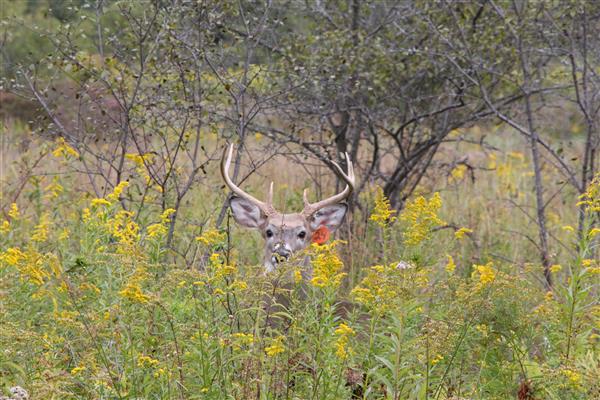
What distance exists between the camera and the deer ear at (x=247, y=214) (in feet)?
27.3

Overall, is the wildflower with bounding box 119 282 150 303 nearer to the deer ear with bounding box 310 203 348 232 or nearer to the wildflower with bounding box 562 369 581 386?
the wildflower with bounding box 562 369 581 386

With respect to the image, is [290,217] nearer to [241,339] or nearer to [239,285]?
[239,285]

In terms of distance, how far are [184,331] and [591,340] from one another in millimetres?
2393

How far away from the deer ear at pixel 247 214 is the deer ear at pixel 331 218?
412 millimetres

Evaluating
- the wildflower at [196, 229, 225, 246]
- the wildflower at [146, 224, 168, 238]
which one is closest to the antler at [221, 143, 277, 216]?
the wildflower at [146, 224, 168, 238]

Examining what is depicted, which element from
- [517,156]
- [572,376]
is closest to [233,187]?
[572,376]

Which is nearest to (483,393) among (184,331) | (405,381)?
(405,381)

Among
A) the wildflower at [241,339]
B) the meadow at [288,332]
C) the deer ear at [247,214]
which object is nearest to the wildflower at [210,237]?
the meadow at [288,332]

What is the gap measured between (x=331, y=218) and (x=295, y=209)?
1.39m

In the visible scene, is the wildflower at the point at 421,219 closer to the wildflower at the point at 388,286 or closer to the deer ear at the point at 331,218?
Answer: the wildflower at the point at 388,286

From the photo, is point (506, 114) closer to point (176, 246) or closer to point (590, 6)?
point (590, 6)

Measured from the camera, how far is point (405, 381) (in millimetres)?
4680

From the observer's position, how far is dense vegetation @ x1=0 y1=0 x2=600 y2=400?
460 centimetres

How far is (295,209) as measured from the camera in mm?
9961
